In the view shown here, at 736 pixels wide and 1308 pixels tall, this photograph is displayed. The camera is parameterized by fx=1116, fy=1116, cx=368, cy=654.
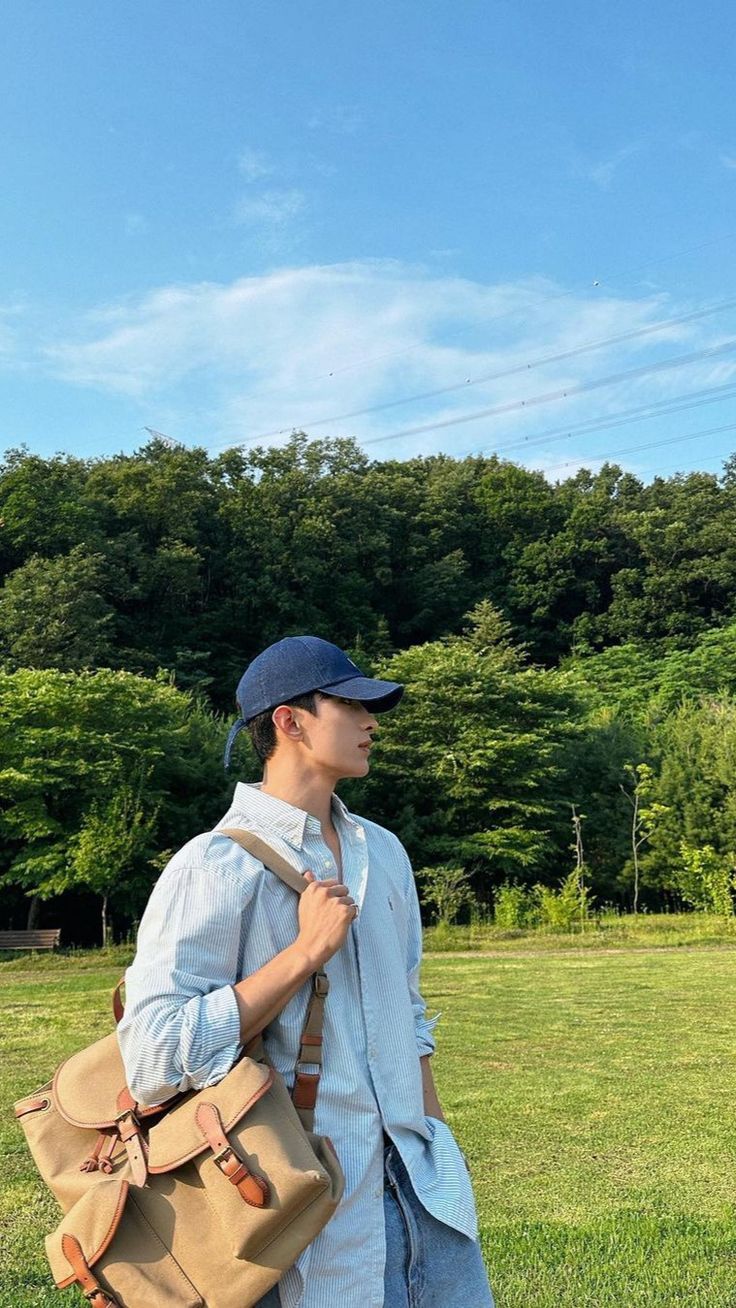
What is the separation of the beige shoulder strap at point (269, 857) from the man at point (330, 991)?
2 cm

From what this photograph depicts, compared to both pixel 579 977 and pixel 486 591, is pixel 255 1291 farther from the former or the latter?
pixel 486 591

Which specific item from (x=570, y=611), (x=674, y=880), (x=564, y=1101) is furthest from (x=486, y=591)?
(x=564, y=1101)

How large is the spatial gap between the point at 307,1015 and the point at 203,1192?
27 cm

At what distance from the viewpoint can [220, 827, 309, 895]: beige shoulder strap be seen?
5.54ft

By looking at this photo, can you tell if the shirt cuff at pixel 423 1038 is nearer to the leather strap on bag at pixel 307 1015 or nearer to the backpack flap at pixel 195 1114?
the leather strap on bag at pixel 307 1015

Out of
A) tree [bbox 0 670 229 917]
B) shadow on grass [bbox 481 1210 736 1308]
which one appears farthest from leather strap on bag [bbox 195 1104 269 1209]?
tree [bbox 0 670 229 917]

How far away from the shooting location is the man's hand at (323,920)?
1.58 m

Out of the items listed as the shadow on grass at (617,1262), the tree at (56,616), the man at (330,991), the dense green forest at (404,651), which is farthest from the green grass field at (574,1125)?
the tree at (56,616)

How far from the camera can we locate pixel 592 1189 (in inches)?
190

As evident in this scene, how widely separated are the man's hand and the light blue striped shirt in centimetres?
7

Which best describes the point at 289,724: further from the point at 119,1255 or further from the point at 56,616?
the point at 56,616

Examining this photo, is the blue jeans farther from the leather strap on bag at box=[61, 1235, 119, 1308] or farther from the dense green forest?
the dense green forest

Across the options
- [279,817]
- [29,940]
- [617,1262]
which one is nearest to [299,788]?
[279,817]

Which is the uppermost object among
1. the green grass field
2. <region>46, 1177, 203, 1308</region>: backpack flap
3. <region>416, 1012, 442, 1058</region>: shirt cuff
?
<region>416, 1012, 442, 1058</region>: shirt cuff
